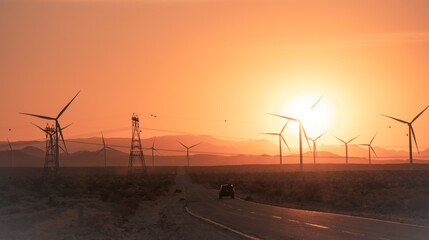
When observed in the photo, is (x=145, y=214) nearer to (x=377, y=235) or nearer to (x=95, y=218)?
(x=95, y=218)

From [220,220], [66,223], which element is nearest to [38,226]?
[66,223]

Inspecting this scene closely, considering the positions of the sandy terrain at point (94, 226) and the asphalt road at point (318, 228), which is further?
the sandy terrain at point (94, 226)

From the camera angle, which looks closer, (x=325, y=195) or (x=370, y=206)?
(x=370, y=206)

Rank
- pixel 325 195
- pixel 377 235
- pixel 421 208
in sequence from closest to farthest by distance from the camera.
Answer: pixel 377 235 < pixel 421 208 < pixel 325 195

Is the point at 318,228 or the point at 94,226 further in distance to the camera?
the point at 94,226

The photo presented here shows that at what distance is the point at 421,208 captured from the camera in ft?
132

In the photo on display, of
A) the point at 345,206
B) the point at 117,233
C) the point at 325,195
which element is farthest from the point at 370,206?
the point at 117,233

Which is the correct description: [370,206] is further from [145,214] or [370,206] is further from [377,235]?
[377,235]

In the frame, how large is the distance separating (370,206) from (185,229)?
71.9 feet

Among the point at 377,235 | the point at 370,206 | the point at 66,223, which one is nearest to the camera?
the point at 377,235

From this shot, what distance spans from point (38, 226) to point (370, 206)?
2765 centimetres

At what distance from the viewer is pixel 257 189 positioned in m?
73.2

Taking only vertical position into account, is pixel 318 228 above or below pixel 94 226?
above

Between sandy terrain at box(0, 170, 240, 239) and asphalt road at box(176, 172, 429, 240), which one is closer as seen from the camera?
asphalt road at box(176, 172, 429, 240)
